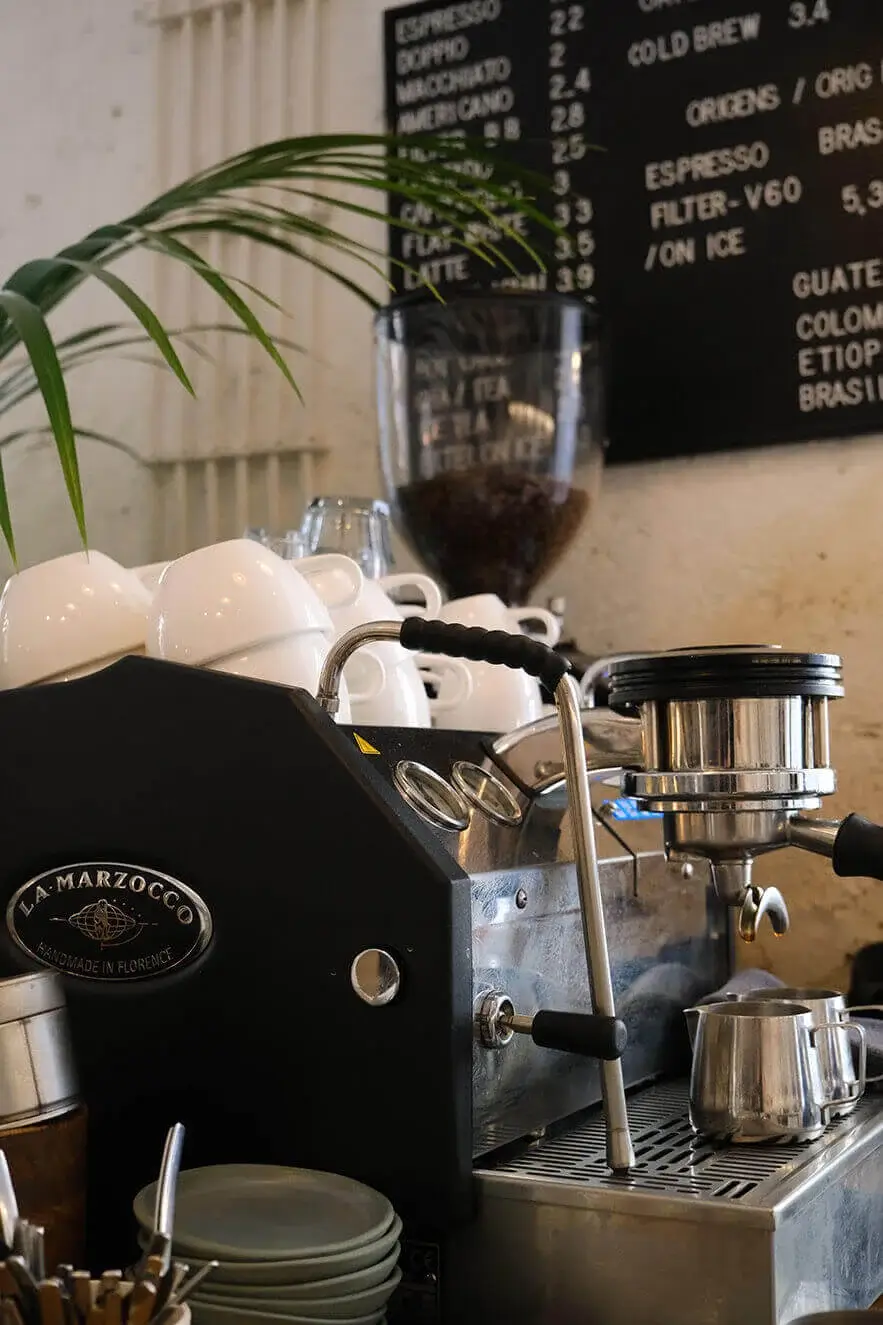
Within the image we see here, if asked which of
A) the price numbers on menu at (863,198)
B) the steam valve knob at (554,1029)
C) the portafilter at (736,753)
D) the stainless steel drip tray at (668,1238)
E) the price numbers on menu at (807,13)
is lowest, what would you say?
the stainless steel drip tray at (668,1238)

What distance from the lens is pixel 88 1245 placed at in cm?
95

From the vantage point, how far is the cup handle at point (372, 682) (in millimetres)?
1174

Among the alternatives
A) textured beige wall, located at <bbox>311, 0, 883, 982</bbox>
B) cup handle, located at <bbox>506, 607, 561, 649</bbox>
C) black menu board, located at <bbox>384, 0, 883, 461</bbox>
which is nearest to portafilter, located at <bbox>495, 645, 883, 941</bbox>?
cup handle, located at <bbox>506, 607, 561, 649</bbox>

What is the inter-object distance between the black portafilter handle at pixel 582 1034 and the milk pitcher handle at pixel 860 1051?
18 centimetres

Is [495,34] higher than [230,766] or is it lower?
higher

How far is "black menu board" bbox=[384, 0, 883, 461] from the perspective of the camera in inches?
65.7

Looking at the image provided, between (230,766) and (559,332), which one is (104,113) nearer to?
(559,332)

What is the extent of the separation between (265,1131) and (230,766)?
230 millimetres

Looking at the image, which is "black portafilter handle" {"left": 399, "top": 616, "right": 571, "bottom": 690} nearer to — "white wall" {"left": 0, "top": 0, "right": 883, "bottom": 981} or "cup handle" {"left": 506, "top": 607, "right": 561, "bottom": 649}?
"cup handle" {"left": 506, "top": 607, "right": 561, "bottom": 649}

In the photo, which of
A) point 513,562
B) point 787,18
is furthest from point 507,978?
point 787,18

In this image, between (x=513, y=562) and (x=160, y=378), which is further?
(x=160, y=378)

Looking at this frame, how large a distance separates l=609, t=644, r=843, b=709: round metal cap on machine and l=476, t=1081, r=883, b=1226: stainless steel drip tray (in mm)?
295

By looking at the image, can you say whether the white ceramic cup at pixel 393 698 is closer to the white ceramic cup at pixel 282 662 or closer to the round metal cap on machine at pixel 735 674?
the white ceramic cup at pixel 282 662

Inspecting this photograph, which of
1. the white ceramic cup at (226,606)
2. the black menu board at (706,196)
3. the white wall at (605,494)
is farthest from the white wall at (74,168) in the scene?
the white ceramic cup at (226,606)
